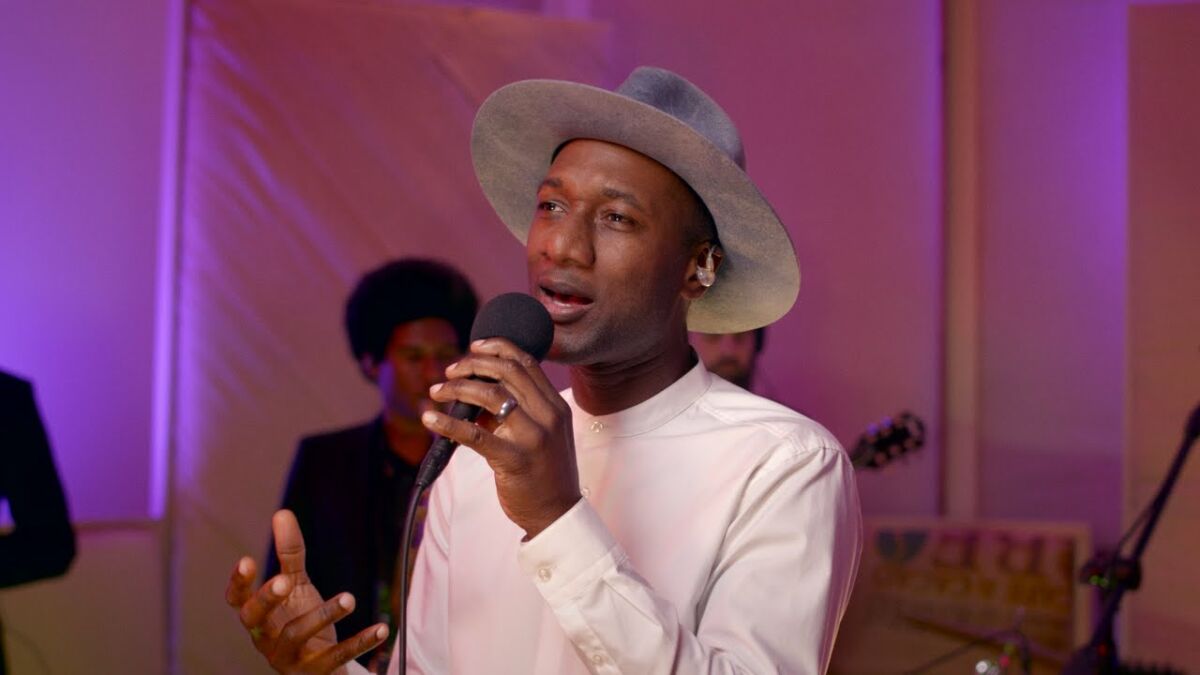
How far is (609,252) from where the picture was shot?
1746mm

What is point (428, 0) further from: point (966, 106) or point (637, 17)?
point (966, 106)

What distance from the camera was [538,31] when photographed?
462 centimetres

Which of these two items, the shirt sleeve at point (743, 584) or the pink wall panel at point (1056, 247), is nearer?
the shirt sleeve at point (743, 584)

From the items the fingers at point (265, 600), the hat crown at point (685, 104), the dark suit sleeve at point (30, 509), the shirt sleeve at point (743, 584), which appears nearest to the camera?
the shirt sleeve at point (743, 584)

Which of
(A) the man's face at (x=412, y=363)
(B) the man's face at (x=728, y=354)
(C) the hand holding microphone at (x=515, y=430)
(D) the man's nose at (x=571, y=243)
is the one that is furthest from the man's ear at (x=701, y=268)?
(B) the man's face at (x=728, y=354)

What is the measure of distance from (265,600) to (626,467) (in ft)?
1.80

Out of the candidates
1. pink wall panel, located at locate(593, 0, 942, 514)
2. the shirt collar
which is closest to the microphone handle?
the shirt collar

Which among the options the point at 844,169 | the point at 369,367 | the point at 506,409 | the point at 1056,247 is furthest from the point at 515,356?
the point at 1056,247

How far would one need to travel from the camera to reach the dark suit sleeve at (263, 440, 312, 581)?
4.11 metres

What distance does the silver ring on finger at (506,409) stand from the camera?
1.35 m

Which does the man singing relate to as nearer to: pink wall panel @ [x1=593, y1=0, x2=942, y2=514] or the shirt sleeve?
the shirt sleeve

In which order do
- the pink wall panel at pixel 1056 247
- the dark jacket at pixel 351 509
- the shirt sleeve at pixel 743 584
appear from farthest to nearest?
the pink wall panel at pixel 1056 247 → the dark jacket at pixel 351 509 → the shirt sleeve at pixel 743 584

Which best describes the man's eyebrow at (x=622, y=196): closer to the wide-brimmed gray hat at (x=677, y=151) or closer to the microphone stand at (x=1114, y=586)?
the wide-brimmed gray hat at (x=677, y=151)

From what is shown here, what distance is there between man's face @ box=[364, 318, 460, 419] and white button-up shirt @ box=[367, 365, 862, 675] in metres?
2.15
